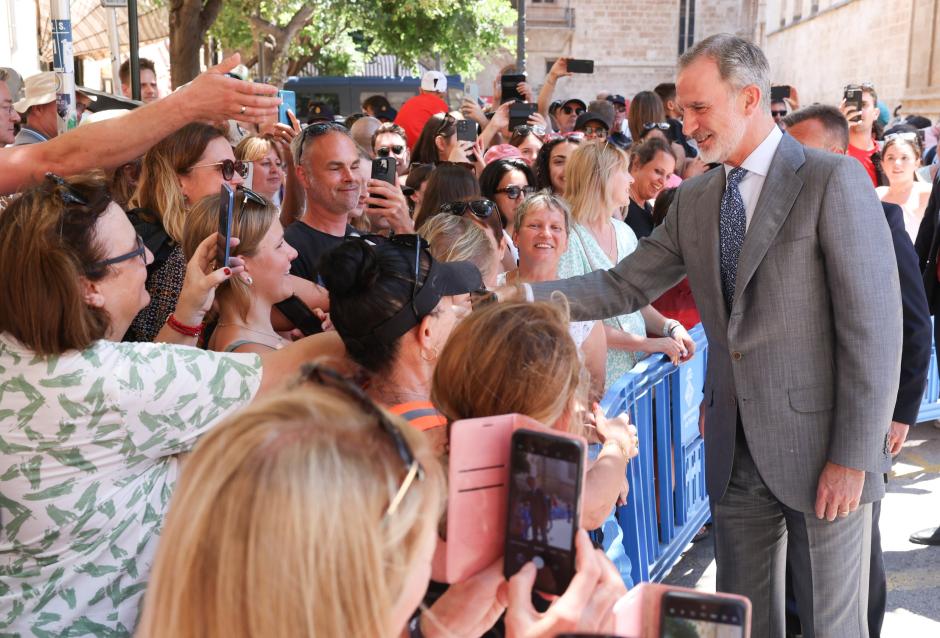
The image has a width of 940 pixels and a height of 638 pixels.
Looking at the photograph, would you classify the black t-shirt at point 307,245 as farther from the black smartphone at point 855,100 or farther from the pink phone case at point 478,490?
the black smartphone at point 855,100

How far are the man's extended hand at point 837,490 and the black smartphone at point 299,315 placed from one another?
196 centimetres

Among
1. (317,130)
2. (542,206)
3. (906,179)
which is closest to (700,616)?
(542,206)

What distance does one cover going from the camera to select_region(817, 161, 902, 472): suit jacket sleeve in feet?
9.34

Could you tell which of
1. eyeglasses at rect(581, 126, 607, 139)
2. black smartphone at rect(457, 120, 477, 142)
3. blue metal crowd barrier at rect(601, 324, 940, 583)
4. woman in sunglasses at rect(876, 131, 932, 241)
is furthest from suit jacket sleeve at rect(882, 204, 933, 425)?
eyeglasses at rect(581, 126, 607, 139)

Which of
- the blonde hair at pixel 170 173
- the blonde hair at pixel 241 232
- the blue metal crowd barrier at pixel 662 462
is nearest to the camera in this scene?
the blonde hair at pixel 241 232

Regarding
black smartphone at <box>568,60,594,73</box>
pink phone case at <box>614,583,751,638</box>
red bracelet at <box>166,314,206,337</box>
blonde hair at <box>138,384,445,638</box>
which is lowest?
pink phone case at <box>614,583,751,638</box>

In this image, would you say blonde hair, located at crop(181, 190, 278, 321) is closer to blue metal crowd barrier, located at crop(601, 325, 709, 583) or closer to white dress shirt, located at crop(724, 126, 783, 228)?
blue metal crowd barrier, located at crop(601, 325, 709, 583)

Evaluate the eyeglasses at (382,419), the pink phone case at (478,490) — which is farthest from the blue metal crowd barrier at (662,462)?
the eyeglasses at (382,419)

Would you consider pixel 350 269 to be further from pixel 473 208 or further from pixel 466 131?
pixel 466 131

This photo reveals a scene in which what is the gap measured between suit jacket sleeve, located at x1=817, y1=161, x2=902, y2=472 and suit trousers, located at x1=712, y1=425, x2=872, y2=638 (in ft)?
Result: 1.05

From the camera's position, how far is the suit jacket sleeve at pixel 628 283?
11.6 ft

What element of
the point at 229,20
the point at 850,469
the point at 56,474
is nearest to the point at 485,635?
the point at 56,474

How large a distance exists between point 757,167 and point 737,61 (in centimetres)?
36

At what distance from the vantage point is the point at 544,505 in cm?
145
